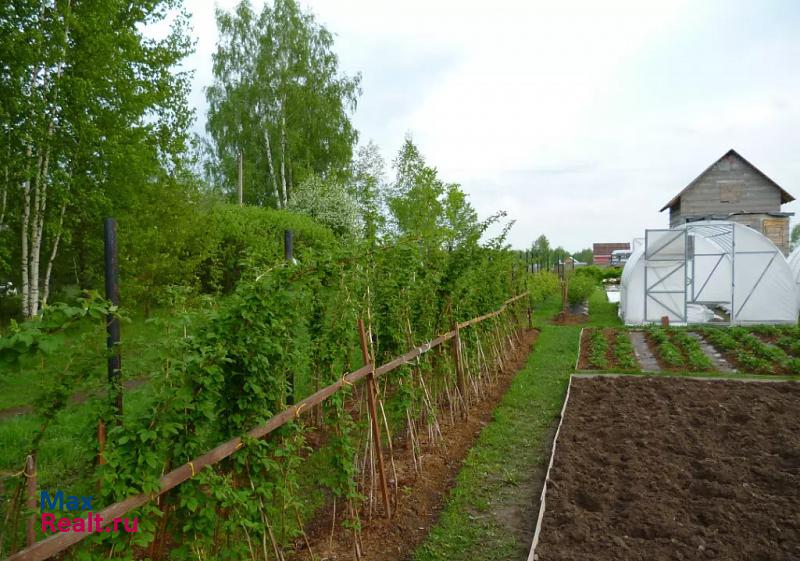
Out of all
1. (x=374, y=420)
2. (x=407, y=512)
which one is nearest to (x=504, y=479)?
(x=407, y=512)

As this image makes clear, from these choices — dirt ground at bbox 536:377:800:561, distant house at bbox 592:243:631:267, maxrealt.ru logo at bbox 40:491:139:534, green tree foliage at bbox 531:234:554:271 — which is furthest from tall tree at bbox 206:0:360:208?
distant house at bbox 592:243:631:267

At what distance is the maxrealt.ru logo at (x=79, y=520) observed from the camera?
212 centimetres

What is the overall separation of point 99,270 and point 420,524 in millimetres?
11459

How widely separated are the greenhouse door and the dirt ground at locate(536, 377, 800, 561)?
9.07m

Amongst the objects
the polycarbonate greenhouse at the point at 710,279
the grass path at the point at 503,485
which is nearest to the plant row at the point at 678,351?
the polycarbonate greenhouse at the point at 710,279

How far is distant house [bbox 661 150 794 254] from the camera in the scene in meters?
29.5

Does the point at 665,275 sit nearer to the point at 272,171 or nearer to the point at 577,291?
the point at 577,291

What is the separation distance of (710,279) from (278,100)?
2080cm

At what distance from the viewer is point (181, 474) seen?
8.21ft

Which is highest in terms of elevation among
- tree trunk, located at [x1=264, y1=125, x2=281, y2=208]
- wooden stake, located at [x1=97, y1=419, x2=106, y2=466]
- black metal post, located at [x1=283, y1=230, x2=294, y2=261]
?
tree trunk, located at [x1=264, y1=125, x2=281, y2=208]

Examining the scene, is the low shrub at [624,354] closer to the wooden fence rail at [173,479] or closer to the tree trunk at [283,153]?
the wooden fence rail at [173,479]

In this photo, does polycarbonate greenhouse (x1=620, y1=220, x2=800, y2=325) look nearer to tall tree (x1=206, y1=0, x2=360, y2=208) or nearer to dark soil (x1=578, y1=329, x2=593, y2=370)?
dark soil (x1=578, y1=329, x2=593, y2=370)

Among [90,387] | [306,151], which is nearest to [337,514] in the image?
[90,387]

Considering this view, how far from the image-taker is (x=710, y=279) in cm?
1728
